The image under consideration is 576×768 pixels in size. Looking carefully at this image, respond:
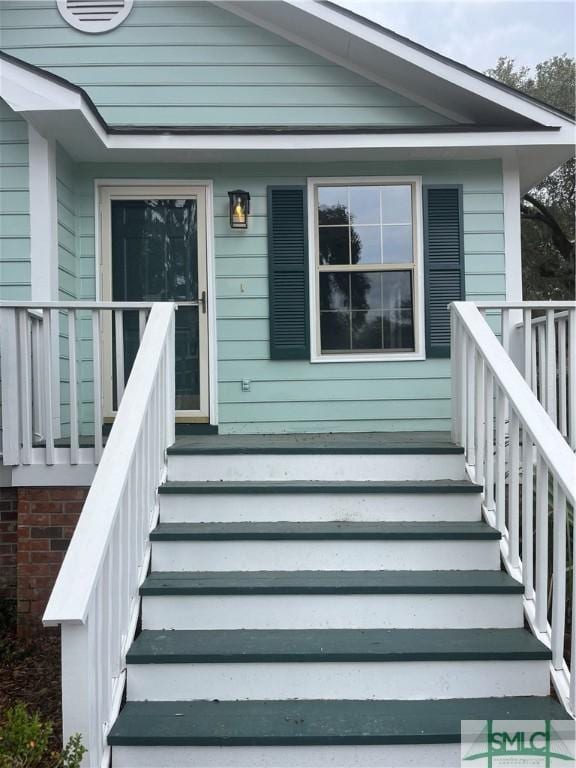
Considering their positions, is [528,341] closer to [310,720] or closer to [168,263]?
[310,720]

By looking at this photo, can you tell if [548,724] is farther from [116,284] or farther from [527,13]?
[527,13]

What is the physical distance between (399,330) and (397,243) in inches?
26.7

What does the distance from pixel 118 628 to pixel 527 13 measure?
1841 centimetres

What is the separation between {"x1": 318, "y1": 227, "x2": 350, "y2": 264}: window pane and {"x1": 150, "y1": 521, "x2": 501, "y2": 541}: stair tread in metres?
2.46

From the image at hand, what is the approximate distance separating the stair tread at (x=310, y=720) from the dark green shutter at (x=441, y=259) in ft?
9.29

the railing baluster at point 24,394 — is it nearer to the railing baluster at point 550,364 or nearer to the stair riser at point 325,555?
the stair riser at point 325,555

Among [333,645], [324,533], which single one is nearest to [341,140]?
[324,533]

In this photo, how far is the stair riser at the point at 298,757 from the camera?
7.05 feet

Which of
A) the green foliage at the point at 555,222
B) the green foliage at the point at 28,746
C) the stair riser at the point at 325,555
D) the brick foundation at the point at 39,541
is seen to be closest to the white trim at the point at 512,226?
the stair riser at the point at 325,555

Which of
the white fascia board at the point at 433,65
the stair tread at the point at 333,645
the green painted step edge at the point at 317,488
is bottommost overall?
the stair tread at the point at 333,645

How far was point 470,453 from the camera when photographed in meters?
3.33

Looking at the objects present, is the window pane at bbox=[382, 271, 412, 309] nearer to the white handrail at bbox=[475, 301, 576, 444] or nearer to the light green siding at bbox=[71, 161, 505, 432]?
the light green siding at bbox=[71, 161, 505, 432]

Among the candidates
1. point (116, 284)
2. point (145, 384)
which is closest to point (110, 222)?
point (116, 284)

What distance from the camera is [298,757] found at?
2.15 meters
